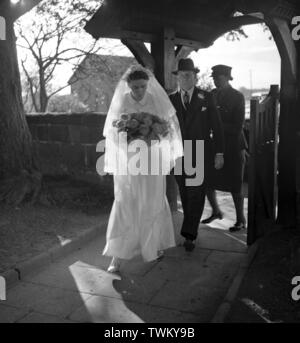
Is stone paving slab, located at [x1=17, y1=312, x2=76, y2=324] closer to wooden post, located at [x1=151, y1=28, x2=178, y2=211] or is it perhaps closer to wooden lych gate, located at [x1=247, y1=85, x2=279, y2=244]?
wooden lych gate, located at [x1=247, y1=85, x2=279, y2=244]

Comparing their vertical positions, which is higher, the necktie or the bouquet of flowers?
the necktie

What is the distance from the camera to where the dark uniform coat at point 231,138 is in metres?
5.76

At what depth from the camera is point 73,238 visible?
541 centimetres

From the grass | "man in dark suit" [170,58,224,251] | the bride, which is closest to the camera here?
the bride

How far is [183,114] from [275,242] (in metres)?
1.88

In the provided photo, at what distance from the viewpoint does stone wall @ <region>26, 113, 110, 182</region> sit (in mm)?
8594

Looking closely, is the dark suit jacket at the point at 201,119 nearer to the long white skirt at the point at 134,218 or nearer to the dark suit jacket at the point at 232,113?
the dark suit jacket at the point at 232,113

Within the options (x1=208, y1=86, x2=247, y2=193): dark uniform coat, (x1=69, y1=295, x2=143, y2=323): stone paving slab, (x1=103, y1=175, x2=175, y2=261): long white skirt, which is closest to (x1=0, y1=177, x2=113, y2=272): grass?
(x1=103, y1=175, x2=175, y2=261): long white skirt

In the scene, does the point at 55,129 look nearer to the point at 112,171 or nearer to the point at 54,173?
the point at 54,173

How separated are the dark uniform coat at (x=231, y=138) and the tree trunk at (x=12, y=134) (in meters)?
2.85

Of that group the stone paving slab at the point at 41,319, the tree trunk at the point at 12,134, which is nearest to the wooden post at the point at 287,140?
the stone paving slab at the point at 41,319

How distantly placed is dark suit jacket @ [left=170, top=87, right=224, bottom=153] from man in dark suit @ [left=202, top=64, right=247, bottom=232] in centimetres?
59
